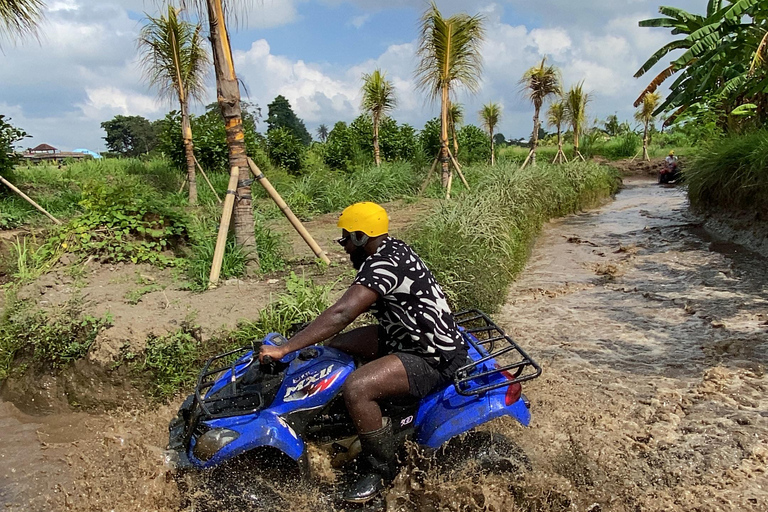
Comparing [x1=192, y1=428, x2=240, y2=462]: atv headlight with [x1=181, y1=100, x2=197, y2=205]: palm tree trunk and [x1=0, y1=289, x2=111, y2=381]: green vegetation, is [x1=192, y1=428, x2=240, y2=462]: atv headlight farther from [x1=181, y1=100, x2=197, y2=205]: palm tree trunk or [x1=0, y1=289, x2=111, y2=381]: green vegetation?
[x1=181, y1=100, x2=197, y2=205]: palm tree trunk

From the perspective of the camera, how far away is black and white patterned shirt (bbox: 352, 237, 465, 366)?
118 inches

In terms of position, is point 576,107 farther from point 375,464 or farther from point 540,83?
point 375,464

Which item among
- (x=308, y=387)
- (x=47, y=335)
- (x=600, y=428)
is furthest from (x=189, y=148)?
(x=600, y=428)

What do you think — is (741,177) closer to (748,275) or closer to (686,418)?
(748,275)

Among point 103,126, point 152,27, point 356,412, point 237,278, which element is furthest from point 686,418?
point 103,126

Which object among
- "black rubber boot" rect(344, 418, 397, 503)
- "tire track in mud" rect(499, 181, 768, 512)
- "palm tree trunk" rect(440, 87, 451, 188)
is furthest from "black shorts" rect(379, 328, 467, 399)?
"palm tree trunk" rect(440, 87, 451, 188)

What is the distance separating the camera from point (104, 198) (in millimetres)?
7012

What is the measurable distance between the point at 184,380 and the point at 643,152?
36129 mm

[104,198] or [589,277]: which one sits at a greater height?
[104,198]

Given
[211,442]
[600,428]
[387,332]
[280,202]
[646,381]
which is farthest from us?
[280,202]

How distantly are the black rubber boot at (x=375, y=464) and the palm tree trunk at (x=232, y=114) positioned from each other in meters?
3.95

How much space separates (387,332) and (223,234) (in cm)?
337

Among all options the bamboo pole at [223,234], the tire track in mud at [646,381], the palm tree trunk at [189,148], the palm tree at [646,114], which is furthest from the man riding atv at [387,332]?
the palm tree at [646,114]

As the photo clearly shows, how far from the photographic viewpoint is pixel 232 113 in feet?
20.7
